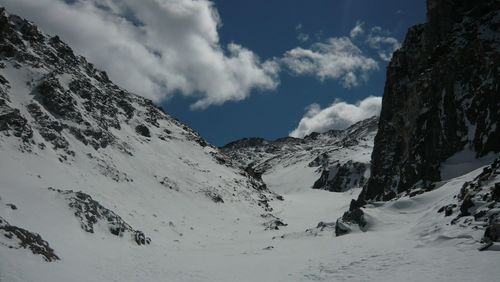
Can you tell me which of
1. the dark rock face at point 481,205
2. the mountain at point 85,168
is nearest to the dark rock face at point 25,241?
the mountain at point 85,168

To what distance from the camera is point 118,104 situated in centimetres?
7188

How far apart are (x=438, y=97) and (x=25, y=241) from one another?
39.5 metres

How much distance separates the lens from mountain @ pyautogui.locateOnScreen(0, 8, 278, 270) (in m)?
25.8

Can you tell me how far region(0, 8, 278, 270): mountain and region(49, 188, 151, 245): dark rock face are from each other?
0.31ft

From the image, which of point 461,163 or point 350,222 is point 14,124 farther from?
point 461,163

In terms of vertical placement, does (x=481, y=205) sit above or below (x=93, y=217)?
below

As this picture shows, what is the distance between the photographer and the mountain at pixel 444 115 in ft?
101

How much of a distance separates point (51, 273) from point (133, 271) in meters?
4.46

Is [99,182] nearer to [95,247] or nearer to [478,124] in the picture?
[95,247]

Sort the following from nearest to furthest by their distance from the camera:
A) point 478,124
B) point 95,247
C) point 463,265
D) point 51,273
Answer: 1. point 463,265
2. point 51,273
3. point 95,247
4. point 478,124

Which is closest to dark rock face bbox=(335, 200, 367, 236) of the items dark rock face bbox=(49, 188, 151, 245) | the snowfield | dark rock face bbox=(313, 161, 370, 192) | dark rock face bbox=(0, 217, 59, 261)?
the snowfield

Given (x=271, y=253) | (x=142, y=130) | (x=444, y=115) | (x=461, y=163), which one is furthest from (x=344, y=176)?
(x=271, y=253)

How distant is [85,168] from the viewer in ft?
149

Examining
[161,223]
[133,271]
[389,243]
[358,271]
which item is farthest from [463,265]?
[161,223]
